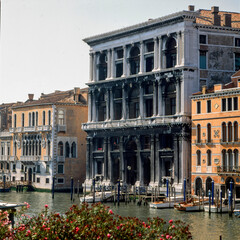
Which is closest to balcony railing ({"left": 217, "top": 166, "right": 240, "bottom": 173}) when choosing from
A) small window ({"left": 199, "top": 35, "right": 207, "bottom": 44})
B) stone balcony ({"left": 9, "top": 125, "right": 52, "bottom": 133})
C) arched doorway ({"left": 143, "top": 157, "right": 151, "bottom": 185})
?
arched doorway ({"left": 143, "top": 157, "right": 151, "bottom": 185})

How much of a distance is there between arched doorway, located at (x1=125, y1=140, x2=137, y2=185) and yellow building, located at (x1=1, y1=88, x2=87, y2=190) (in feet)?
32.0

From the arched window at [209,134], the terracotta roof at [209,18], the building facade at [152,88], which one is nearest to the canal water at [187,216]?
the building facade at [152,88]

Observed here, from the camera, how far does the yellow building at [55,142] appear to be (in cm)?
6950

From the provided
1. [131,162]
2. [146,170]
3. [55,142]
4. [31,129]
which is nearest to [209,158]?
[146,170]

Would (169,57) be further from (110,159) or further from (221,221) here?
(221,221)

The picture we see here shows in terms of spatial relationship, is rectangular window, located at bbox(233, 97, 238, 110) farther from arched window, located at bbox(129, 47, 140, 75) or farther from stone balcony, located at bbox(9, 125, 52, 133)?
stone balcony, located at bbox(9, 125, 52, 133)

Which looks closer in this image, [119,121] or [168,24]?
[168,24]

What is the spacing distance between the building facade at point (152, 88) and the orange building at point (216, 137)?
2070mm

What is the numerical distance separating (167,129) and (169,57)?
6.33 metres

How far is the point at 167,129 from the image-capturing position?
5725 centimetres

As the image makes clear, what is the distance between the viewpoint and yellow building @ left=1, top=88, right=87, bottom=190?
69.5 m

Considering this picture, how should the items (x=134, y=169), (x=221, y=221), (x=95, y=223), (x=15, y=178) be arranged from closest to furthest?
1. (x=95, y=223)
2. (x=221, y=221)
3. (x=134, y=169)
4. (x=15, y=178)

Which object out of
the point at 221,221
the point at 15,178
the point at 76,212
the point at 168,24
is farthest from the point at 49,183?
the point at 76,212

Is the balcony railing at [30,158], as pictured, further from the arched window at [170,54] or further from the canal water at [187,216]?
the arched window at [170,54]
